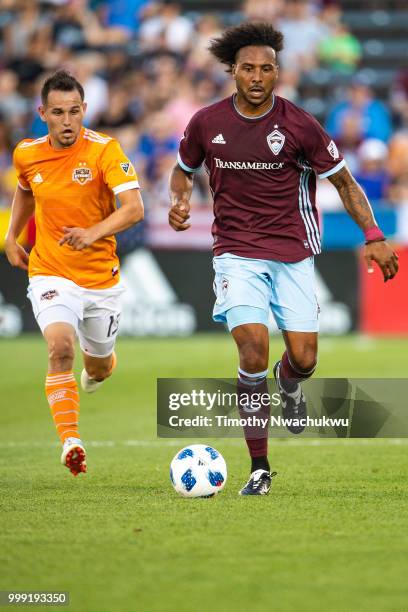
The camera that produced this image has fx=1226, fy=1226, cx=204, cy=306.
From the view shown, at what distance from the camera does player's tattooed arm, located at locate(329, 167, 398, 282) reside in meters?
7.08

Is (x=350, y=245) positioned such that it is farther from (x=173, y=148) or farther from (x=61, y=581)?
(x=61, y=581)

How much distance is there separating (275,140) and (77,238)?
4.41 feet

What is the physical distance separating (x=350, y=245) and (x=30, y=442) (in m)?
8.57

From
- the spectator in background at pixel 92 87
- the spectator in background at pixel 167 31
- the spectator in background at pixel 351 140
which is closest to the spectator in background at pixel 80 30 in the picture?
the spectator in background at pixel 167 31

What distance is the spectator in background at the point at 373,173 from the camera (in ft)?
60.6

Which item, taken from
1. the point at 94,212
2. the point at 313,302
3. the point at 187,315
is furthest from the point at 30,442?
the point at 187,315

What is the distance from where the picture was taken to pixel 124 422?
37.1 ft

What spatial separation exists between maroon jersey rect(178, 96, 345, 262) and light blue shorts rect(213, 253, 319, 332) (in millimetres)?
71

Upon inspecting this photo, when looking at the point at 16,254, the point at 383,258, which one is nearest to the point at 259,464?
the point at 383,258

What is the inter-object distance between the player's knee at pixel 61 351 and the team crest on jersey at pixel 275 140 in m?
1.74

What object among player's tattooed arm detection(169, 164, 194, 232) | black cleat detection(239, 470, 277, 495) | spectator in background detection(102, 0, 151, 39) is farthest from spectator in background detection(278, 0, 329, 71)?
black cleat detection(239, 470, 277, 495)

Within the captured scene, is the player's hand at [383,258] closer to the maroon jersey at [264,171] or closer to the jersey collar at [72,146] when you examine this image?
the maroon jersey at [264,171]

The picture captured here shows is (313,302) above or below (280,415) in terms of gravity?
above

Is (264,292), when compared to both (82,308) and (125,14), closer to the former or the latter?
(82,308)
